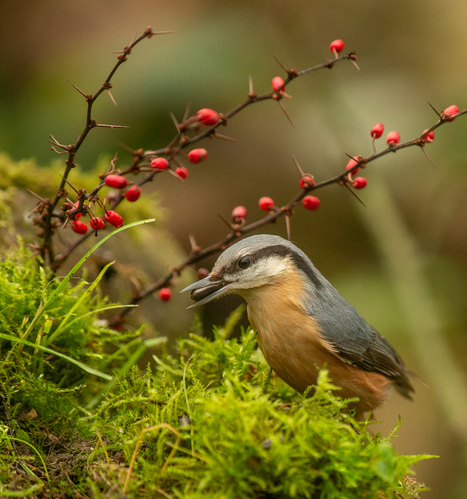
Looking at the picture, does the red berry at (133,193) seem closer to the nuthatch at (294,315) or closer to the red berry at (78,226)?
the red berry at (78,226)

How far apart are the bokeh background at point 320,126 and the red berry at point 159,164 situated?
1884 millimetres

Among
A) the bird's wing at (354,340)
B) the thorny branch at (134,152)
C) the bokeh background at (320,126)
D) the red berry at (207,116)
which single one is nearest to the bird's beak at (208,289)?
the bird's wing at (354,340)

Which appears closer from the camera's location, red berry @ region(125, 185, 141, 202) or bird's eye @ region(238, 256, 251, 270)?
red berry @ region(125, 185, 141, 202)

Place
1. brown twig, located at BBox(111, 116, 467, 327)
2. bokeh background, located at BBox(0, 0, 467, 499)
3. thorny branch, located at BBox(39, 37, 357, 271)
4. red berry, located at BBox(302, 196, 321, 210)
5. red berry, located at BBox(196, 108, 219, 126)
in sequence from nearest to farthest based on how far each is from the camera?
thorny branch, located at BBox(39, 37, 357, 271), red berry, located at BBox(196, 108, 219, 126), brown twig, located at BBox(111, 116, 467, 327), red berry, located at BBox(302, 196, 321, 210), bokeh background, located at BBox(0, 0, 467, 499)

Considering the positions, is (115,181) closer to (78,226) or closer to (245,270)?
(78,226)

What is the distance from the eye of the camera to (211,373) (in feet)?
8.88

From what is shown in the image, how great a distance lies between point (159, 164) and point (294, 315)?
1010 millimetres

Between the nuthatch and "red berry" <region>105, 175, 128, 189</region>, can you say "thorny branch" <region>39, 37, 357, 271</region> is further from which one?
the nuthatch

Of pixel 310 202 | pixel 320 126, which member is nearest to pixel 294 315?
pixel 310 202

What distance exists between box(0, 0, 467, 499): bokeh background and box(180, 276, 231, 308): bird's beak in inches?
58.1

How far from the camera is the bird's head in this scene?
257cm

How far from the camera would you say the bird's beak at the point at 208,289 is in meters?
2.56

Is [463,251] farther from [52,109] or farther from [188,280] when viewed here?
[52,109]

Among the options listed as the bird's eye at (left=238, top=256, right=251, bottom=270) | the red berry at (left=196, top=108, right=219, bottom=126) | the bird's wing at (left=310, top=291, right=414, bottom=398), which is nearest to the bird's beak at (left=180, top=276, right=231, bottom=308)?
the bird's eye at (left=238, top=256, right=251, bottom=270)
